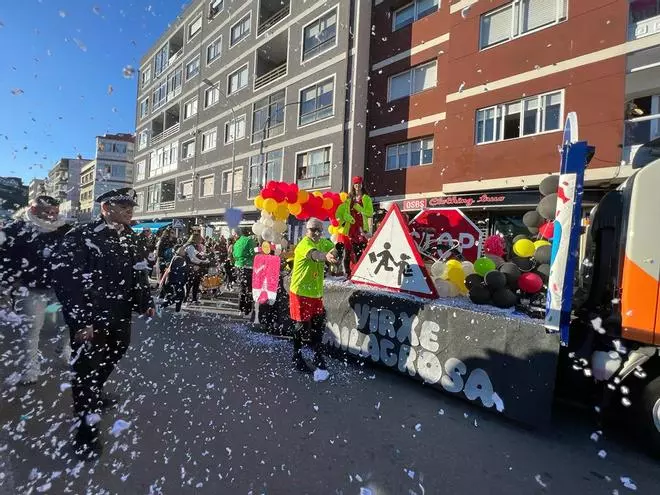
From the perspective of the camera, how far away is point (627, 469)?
2.90 metres

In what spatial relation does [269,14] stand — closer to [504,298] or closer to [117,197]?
[117,197]

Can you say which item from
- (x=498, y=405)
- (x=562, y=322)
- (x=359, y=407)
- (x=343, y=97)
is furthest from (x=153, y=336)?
(x=343, y=97)

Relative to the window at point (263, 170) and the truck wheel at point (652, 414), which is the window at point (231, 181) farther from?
the truck wheel at point (652, 414)

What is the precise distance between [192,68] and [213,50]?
155 inches

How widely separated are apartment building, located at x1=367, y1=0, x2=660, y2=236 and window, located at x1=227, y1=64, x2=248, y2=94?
1001 cm

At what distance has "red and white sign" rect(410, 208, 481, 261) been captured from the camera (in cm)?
580

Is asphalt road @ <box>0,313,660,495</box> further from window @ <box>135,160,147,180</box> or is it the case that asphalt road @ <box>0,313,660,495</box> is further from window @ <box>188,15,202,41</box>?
window @ <box>135,160,147,180</box>

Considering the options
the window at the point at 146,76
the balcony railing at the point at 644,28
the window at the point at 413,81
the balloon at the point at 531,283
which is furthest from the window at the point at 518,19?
the window at the point at 146,76

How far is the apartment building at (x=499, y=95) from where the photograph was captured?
10.8 meters

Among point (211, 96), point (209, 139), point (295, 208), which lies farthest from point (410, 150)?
point (211, 96)

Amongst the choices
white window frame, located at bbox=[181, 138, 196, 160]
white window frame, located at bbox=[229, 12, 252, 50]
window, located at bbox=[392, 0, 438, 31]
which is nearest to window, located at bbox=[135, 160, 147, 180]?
white window frame, located at bbox=[181, 138, 196, 160]

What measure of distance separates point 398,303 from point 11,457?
3.50m

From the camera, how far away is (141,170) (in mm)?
39875

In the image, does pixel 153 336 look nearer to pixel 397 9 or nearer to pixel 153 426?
pixel 153 426
